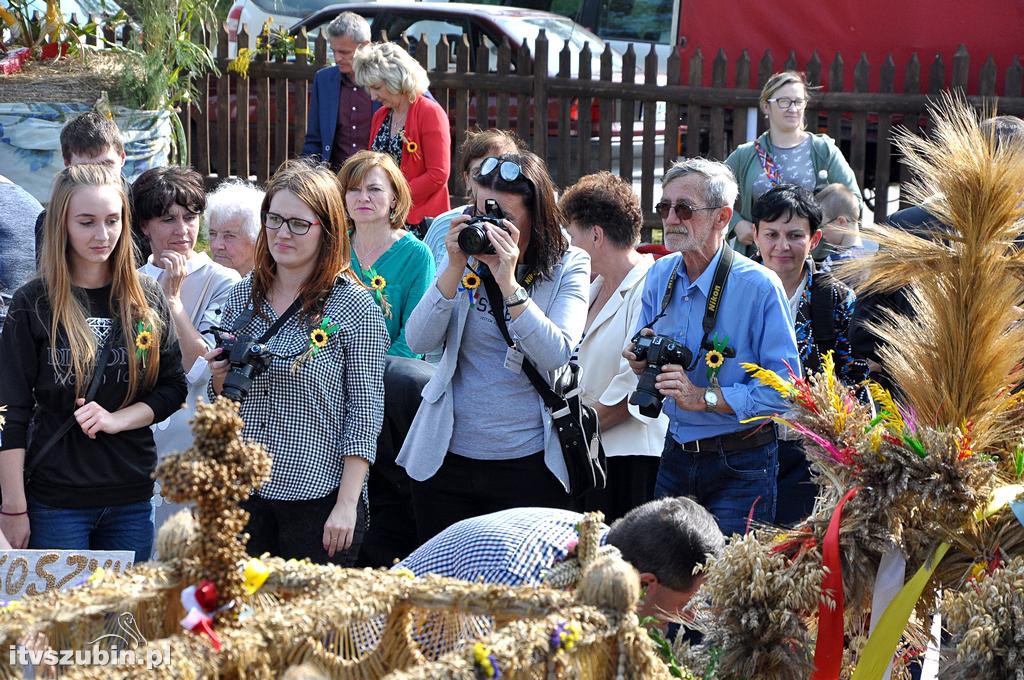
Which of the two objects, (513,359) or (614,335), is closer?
(513,359)

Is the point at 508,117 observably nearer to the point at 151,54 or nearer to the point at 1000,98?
the point at 151,54

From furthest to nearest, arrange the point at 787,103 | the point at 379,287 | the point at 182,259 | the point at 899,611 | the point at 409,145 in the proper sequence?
1. the point at 787,103
2. the point at 409,145
3. the point at 379,287
4. the point at 182,259
5. the point at 899,611

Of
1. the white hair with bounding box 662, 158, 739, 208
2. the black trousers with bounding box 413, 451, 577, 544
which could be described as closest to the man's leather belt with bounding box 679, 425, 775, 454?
the black trousers with bounding box 413, 451, 577, 544

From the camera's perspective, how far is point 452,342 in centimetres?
372

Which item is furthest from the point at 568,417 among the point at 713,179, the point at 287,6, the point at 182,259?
the point at 287,6

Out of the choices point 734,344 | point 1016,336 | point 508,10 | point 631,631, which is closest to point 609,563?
point 631,631

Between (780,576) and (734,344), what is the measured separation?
5.08ft

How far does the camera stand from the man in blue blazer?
710 centimetres

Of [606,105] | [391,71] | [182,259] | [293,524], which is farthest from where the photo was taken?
[606,105]

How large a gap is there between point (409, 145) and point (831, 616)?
4.36 meters

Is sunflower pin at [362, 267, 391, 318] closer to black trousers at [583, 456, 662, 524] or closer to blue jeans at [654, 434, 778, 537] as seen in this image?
black trousers at [583, 456, 662, 524]

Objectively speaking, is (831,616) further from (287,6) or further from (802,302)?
(287,6)

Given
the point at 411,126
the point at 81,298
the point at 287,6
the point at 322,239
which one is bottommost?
the point at 81,298

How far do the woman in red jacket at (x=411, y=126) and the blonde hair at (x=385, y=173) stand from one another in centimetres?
112
